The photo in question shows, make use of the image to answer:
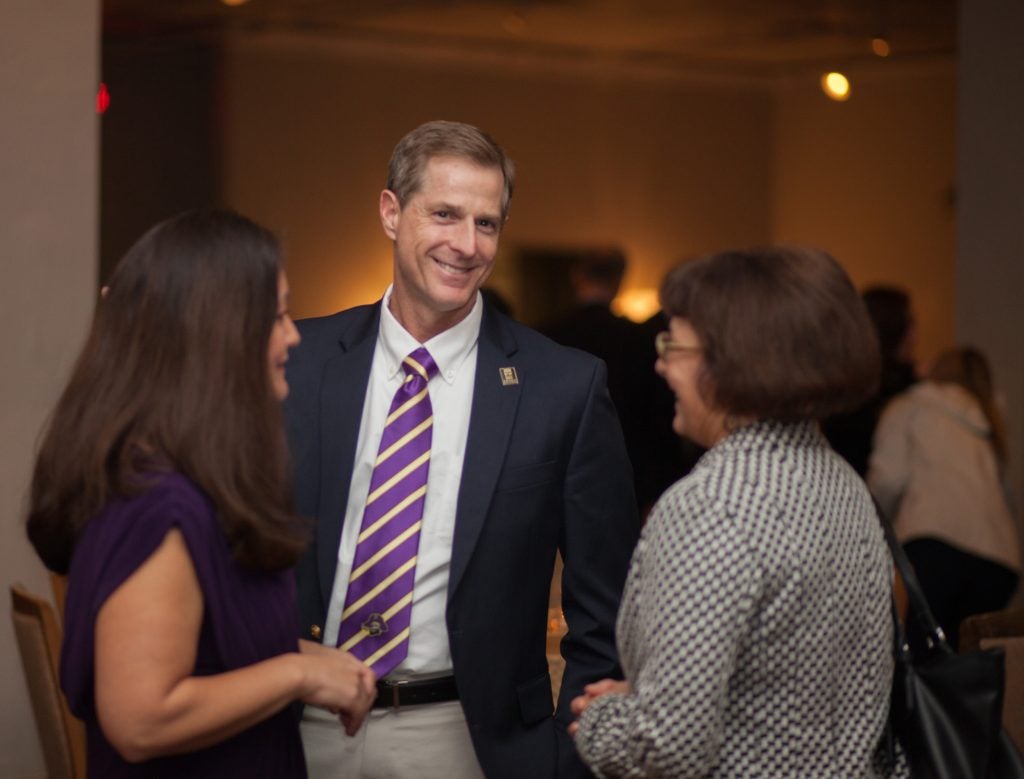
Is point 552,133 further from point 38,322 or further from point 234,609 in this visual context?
point 234,609

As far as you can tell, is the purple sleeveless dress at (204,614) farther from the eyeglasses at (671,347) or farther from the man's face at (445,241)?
the man's face at (445,241)

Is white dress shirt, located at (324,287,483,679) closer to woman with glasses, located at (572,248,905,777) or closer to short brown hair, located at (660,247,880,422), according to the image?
woman with glasses, located at (572,248,905,777)

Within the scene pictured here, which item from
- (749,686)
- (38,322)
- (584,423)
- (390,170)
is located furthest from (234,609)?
(38,322)

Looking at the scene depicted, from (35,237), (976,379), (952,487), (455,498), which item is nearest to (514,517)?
(455,498)

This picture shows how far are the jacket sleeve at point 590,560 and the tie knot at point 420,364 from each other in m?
0.27

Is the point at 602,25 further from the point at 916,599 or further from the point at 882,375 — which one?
the point at 916,599

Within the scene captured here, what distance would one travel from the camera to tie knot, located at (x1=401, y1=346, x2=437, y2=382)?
2518mm

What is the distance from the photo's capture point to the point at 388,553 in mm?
2387

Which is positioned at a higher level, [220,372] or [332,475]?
[220,372]

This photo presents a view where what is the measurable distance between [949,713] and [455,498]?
0.85 metres

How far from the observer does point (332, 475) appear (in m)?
2.44

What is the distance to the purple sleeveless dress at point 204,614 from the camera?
5.68 feet

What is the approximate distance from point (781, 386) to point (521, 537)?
71 centimetres

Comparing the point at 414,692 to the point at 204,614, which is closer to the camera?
the point at 204,614
